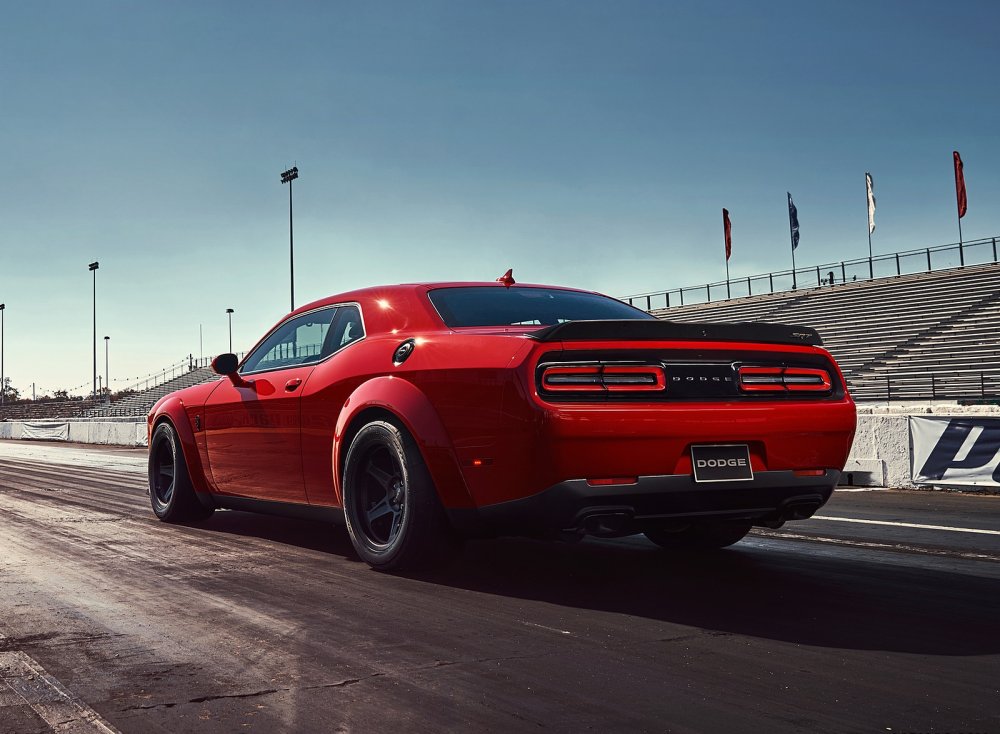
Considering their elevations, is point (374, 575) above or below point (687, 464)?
below

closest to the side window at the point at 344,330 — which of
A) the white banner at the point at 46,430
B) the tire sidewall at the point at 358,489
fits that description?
the tire sidewall at the point at 358,489

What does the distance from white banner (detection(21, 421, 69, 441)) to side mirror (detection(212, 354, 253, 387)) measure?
38697mm

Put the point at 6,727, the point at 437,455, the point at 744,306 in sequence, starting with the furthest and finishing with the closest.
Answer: the point at 744,306 → the point at 437,455 → the point at 6,727

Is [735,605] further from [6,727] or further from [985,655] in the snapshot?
[6,727]

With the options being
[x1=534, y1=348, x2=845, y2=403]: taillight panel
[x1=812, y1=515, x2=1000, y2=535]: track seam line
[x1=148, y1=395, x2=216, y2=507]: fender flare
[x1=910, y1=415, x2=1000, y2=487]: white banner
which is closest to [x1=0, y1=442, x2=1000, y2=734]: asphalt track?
[x1=812, y1=515, x2=1000, y2=535]: track seam line

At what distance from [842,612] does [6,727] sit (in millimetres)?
3129

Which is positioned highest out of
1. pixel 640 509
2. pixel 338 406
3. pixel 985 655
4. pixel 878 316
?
pixel 878 316

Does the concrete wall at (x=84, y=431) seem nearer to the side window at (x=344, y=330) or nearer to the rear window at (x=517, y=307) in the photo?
the side window at (x=344, y=330)

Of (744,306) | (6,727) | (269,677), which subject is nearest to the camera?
(6,727)

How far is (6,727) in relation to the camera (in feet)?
9.20

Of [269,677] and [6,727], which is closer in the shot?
[6,727]

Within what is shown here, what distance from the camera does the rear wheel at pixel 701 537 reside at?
591 cm

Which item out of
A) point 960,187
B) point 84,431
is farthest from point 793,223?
point 84,431

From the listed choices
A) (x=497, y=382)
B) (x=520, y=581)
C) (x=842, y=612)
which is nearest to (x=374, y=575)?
(x=520, y=581)
